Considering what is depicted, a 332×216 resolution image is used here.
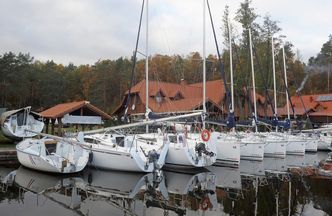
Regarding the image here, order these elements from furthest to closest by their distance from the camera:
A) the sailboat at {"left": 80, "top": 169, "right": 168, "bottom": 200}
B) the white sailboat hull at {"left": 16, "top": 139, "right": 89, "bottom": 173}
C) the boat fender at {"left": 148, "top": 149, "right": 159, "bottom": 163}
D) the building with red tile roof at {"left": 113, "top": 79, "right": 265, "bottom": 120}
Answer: the building with red tile roof at {"left": 113, "top": 79, "right": 265, "bottom": 120}
the boat fender at {"left": 148, "top": 149, "right": 159, "bottom": 163}
the white sailboat hull at {"left": 16, "top": 139, "right": 89, "bottom": 173}
the sailboat at {"left": 80, "top": 169, "right": 168, "bottom": 200}

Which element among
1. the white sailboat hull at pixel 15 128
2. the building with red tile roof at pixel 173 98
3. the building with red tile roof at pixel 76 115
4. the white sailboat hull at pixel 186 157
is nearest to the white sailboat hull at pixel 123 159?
the white sailboat hull at pixel 186 157

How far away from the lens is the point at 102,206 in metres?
12.5

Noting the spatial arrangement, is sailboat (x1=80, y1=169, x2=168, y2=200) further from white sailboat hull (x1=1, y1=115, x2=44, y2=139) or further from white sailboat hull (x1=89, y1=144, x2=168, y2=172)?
white sailboat hull (x1=1, y1=115, x2=44, y2=139)

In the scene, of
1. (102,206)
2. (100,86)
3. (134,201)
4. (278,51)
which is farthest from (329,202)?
(100,86)

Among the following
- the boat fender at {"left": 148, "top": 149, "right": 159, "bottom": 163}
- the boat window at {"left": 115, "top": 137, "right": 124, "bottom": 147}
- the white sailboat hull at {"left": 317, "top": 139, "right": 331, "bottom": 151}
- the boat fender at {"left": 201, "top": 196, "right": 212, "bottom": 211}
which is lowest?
the boat fender at {"left": 201, "top": 196, "right": 212, "bottom": 211}

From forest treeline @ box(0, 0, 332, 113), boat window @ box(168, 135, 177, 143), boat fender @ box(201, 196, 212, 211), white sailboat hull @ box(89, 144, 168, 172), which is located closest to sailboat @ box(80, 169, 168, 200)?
white sailboat hull @ box(89, 144, 168, 172)

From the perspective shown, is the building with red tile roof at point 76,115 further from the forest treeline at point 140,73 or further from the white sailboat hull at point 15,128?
the forest treeline at point 140,73

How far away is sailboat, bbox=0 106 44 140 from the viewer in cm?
2814

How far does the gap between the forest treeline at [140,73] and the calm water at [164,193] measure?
3031cm

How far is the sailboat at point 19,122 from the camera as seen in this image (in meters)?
28.1

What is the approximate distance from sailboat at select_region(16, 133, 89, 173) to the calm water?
17.9 inches

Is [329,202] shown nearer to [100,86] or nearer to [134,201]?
[134,201]

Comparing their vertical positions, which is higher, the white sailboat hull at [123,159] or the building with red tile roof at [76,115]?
the building with red tile roof at [76,115]

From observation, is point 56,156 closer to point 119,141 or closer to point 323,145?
point 119,141
